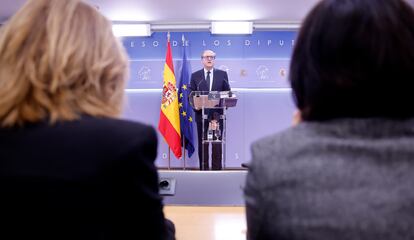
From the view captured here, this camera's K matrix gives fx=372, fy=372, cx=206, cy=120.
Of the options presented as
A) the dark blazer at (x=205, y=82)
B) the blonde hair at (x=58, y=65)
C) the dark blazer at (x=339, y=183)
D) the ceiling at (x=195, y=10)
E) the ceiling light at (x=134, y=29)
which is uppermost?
the ceiling at (x=195, y=10)

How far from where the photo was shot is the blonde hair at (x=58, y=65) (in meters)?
0.75

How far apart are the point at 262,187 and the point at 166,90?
16.4ft

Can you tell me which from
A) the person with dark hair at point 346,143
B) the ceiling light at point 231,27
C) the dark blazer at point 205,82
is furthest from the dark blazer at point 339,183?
the ceiling light at point 231,27

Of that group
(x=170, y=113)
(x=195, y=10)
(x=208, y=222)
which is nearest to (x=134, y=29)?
(x=195, y=10)

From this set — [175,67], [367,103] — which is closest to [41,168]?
[367,103]

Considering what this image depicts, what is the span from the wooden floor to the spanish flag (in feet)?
13.5

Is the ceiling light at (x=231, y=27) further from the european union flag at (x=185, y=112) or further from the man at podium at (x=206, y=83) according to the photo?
the european union flag at (x=185, y=112)

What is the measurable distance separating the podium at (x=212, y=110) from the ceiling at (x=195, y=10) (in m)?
1.32

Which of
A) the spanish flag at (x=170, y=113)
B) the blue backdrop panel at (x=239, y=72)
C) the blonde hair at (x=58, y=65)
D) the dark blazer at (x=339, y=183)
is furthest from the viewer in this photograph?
the blue backdrop panel at (x=239, y=72)

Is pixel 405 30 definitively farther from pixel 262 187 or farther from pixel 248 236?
pixel 248 236

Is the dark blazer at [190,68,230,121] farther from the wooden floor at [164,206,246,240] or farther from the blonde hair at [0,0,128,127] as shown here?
the blonde hair at [0,0,128,127]

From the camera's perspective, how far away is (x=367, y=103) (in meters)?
0.71

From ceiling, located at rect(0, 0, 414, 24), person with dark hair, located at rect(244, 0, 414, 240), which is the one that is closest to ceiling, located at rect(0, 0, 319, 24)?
ceiling, located at rect(0, 0, 414, 24)

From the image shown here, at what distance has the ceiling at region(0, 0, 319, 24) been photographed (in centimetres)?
500
